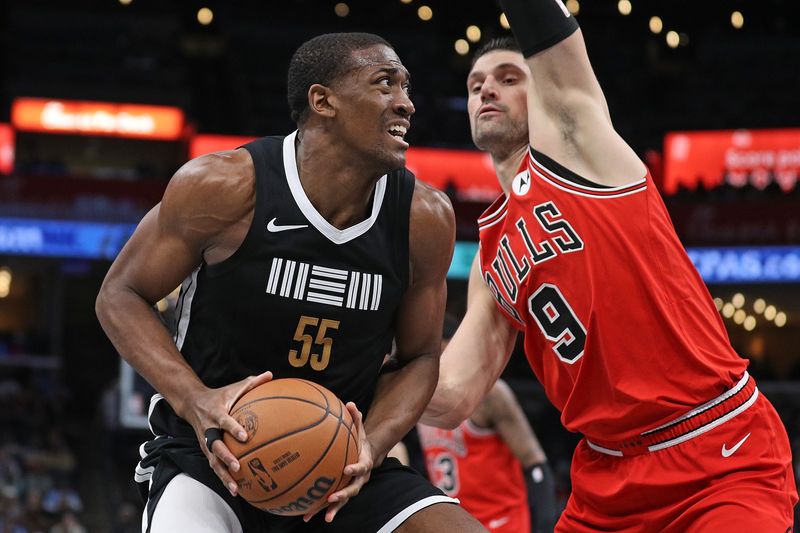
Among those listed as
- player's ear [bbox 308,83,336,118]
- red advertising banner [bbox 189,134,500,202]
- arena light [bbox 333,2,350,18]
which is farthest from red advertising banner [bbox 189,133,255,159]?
player's ear [bbox 308,83,336,118]

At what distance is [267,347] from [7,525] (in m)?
8.96

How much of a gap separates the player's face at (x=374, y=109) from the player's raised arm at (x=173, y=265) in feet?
1.13

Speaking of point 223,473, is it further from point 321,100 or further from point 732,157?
point 732,157

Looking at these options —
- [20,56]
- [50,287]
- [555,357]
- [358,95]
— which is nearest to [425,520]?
[555,357]

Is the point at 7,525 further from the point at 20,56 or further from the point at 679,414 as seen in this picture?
the point at 20,56

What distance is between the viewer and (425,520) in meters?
3.29

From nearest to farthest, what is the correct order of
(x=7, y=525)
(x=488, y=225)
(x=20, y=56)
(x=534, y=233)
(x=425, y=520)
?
(x=425, y=520) < (x=534, y=233) < (x=488, y=225) < (x=7, y=525) < (x=20, y=56)

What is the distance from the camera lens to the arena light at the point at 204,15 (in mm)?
24672

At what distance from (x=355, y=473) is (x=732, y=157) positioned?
19.3 m

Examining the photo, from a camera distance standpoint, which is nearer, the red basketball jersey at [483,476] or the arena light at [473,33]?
the red basketball jersey at [483,476]

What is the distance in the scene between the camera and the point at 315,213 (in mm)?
3365

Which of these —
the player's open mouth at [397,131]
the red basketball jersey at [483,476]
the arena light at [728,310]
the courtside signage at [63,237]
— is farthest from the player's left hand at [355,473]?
the arena light at [728,310]

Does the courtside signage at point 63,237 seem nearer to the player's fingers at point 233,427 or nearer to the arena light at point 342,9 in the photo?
the arena light at point 342,9

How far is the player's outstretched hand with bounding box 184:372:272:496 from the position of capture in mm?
3037
